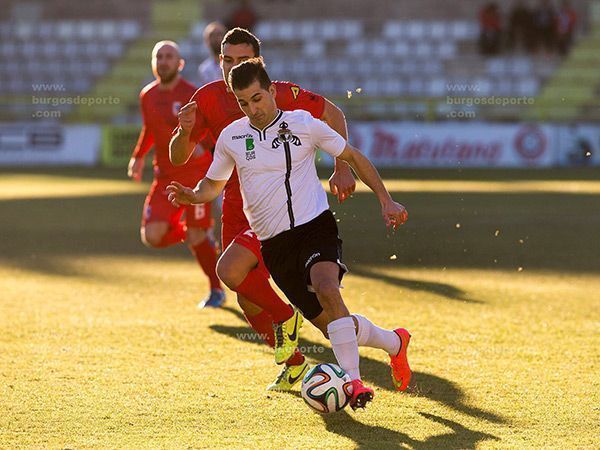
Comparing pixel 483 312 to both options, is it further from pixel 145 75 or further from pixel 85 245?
pixel 145 75

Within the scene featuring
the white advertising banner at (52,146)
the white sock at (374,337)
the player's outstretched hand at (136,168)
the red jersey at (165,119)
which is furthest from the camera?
the white advertising banner at (52,146)

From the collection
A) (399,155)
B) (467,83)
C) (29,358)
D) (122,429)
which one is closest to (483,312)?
(29,358)

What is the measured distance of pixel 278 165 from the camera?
594 cm

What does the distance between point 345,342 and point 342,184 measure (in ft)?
3.43

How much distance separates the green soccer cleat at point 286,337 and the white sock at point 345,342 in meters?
0.85

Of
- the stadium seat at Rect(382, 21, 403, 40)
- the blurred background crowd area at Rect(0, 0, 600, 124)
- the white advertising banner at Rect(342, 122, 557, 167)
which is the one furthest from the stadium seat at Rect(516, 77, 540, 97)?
the white advertising banner at Rect(342, 122, 557, 167)

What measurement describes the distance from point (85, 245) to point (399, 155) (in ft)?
50.3

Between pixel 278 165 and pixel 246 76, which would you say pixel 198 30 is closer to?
pixel 278 165

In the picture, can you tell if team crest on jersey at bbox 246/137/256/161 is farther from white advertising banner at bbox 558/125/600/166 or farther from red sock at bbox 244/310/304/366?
white advertising banner at bbox 558/125/600/166

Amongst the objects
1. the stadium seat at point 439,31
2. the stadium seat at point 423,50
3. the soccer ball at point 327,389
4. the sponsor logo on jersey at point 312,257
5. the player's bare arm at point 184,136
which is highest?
the stadium seat at point 439,31

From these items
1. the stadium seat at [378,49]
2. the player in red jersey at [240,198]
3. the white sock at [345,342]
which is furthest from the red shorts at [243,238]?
the stadium seat at [378,49]

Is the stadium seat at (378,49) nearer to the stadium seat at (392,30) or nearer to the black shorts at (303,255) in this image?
the stadium seat at (392,30)

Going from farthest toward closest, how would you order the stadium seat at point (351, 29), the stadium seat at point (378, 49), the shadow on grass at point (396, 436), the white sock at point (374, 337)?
the stadium seat at point (351, 29), the stadium seat at point (378, 49), the white sock at point (374, 337), the shadow on grass at point (396, 436)

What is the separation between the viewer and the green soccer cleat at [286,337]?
21.6 ft
